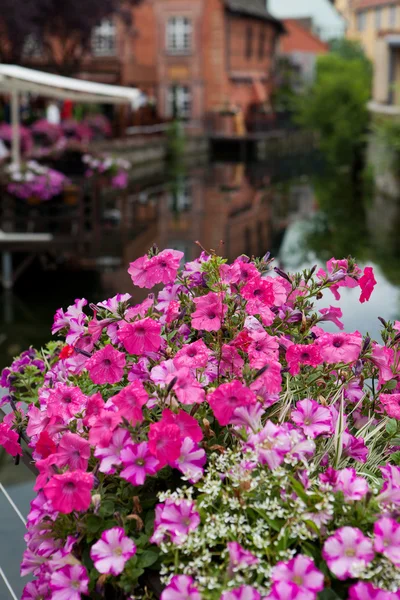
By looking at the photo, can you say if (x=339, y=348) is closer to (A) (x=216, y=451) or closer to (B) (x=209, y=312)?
(B) (x=209, y=312)

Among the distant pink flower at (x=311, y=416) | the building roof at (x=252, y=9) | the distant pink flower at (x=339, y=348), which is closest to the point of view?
the distant pink flower at (x=311, y=416)

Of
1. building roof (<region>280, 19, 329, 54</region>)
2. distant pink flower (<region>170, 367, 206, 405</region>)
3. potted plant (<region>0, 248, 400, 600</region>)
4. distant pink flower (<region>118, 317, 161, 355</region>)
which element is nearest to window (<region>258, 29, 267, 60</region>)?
building roof (<region>280, 19, 329, 54</region>)

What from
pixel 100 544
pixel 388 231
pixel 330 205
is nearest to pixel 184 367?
pixel 100 544

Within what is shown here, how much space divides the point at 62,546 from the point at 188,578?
47 cm

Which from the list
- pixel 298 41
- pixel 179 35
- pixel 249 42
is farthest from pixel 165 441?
pixel 298 41

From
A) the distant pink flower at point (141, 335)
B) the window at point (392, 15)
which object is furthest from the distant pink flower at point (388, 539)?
the window at point (392, 15)

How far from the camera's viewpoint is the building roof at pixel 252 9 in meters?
44.4

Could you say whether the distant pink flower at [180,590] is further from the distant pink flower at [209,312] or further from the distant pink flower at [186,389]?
the distant pink flower at [209,312]

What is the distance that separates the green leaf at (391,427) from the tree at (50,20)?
82.5 feet

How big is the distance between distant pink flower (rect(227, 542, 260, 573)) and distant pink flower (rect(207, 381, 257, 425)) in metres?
0.38

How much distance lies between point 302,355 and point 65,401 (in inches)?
25.9

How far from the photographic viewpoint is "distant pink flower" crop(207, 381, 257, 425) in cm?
212

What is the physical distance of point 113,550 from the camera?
6.35ft

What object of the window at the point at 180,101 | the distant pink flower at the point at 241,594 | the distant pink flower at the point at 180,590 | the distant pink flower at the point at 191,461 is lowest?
the window at the point at 180,101
